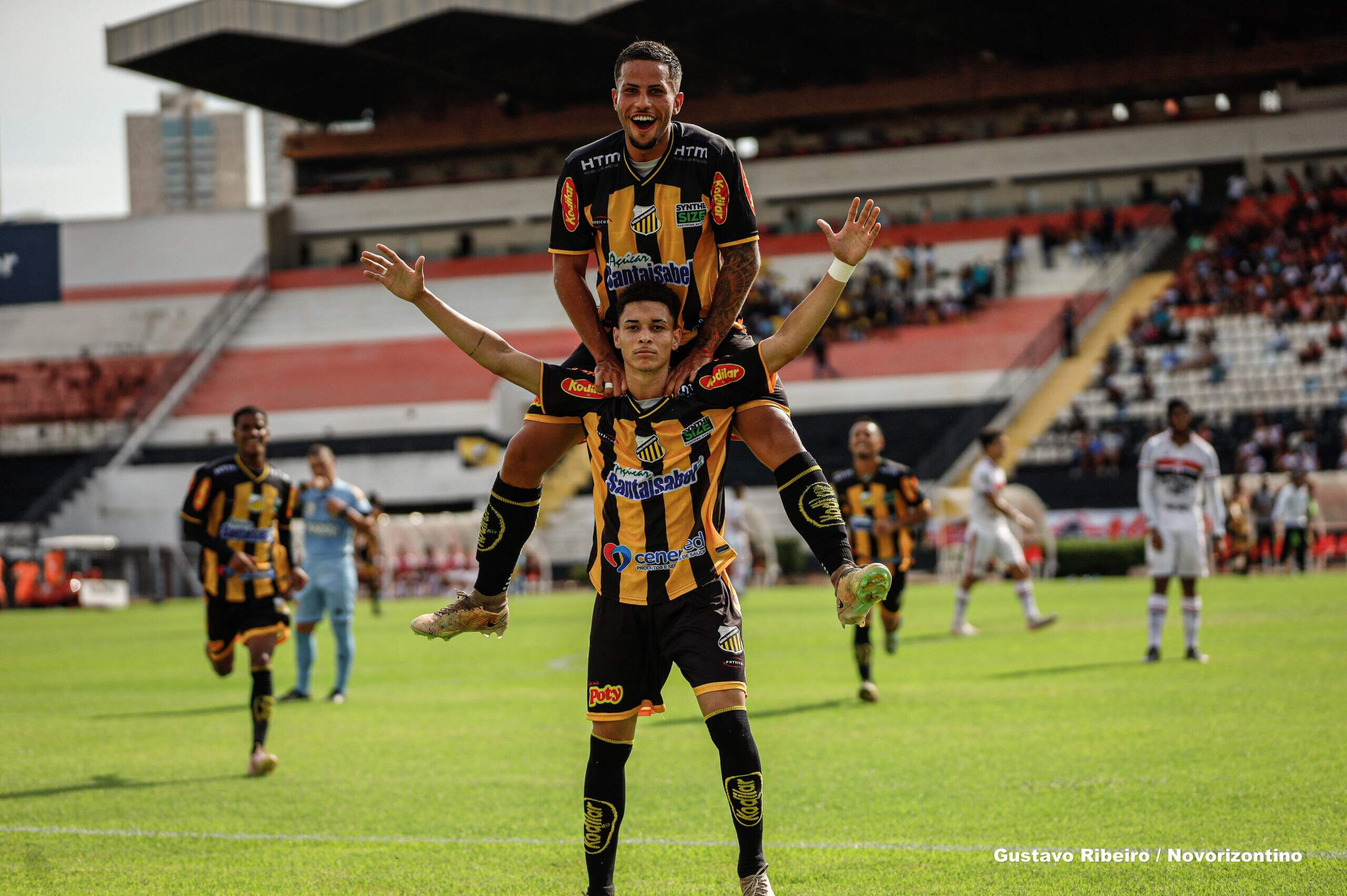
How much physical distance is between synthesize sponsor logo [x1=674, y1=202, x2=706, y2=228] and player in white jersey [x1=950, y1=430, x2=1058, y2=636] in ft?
44.7

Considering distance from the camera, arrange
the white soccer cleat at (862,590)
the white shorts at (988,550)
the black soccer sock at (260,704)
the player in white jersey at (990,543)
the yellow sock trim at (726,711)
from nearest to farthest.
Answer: the white soccer cleat at (862,590) → the yellow sock trim at (726,711) → the black soccer sock at (260,704) → the player in white jersey at (990,543) → the white shorts at (988,550)

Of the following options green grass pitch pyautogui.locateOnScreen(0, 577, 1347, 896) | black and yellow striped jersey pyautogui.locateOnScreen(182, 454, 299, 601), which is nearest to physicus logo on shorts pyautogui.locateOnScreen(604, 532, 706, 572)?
green grass pitch pyautogui.locateOnScreen(0, 577, 1347, 896)

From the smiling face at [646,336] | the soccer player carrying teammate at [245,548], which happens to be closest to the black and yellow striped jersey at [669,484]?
the smiling face at [646,336]

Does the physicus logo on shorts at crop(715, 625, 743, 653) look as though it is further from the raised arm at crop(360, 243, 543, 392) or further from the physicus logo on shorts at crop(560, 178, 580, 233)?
the physicus logo on shorts at crop(560, 178, 580, 233)

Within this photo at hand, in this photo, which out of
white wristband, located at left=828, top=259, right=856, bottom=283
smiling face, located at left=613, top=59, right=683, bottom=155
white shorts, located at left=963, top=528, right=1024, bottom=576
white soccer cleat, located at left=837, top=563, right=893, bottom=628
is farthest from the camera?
white shorts, located at left=963, top=528, right=1024, bottom=576

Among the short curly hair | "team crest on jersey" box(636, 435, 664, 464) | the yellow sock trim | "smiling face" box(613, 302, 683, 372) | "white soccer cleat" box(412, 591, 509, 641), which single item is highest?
the short curly hair

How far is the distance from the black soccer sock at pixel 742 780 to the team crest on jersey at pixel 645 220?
196 centimetres

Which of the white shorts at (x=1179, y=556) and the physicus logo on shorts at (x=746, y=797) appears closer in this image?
the physicus logo on shorts at (x=746, y=797)

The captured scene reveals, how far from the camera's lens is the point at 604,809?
556 centimetres

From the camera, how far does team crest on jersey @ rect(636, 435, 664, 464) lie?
5633mm

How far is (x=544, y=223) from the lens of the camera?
2229 inches

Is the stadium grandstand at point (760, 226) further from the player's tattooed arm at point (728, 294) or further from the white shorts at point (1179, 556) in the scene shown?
the player's tattooed arm at point (728, 294)

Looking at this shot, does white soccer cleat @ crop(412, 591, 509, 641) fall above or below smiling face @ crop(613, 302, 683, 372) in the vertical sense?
below

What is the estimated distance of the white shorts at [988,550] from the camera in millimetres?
19766
